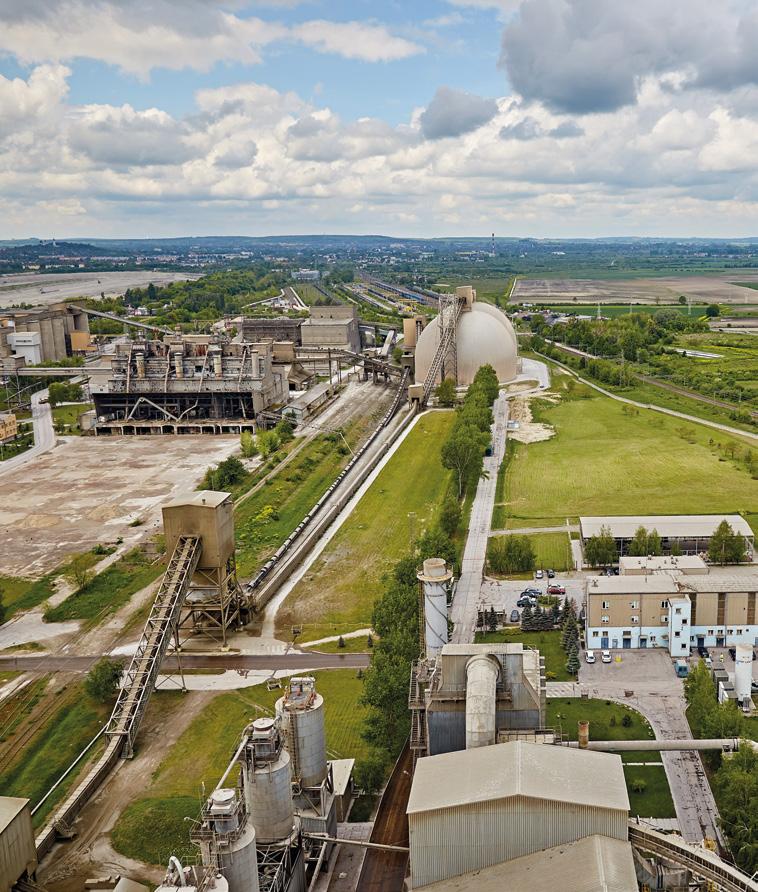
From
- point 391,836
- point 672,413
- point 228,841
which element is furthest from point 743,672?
point 672,413

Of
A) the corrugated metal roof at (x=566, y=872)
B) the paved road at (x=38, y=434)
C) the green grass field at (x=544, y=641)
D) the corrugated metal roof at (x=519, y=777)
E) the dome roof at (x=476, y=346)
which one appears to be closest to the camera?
the corrugated metal roof at (x=566, y=872)

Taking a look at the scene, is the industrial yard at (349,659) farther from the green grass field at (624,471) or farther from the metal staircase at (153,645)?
the green grass field at (624,471)

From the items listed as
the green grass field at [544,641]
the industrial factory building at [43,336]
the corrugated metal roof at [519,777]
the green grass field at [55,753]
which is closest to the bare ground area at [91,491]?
the green grass field at [55,753]

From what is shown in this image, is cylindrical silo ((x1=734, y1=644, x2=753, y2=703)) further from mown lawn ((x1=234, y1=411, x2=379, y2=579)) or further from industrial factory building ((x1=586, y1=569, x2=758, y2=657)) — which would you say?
mown lawn ((x1=234, y1=411, x2=379, y2=579))

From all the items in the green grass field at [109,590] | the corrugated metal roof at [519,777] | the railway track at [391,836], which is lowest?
the railway track at [391,836]

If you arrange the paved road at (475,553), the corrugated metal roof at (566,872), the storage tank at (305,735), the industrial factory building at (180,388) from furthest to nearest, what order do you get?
the industrial factory building at (180,388)
the paved road at (475,553)
the storage tank at (305,735)
the corrugated metal roof at (566,872)

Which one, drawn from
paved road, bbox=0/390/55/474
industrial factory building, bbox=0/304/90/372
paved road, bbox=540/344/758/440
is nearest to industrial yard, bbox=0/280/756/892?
paved road, bbox=0/390/55/474

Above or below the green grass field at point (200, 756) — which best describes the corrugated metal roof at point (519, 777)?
above

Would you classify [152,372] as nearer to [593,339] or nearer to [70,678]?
[70,678]
